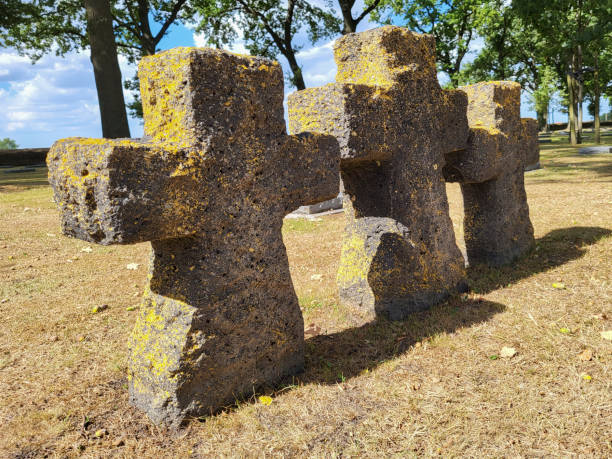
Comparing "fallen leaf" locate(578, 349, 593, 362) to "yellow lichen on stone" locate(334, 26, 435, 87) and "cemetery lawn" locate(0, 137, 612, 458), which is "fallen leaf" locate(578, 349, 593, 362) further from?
"yellow lichen on stone" locate(334, 26, 435, 87)

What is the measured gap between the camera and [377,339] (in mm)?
4062

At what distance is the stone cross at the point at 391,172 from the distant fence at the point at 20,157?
2431 centimetres

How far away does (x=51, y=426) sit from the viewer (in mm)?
3020

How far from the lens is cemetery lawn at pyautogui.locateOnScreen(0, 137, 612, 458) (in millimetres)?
2740

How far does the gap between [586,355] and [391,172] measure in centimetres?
226

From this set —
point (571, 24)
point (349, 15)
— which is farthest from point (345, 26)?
point (571, 24)

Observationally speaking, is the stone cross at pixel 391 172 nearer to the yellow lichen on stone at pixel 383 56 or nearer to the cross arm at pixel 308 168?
the yellow lichen on stone at pixel 383 56

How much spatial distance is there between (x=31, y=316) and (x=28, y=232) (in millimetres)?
4643

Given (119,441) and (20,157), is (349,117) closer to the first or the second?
(119,441)

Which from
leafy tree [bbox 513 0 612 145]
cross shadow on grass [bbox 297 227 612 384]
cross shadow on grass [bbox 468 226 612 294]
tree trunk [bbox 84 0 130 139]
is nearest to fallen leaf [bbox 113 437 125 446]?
cross shadow on grass [bbox 297 227 612 384]

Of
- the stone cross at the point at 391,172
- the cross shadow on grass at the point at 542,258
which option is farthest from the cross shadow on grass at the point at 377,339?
the cross shadow on grass at the point at 542,258

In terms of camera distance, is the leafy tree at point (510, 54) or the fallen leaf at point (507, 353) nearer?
the fallen leaf at point (507, 353)

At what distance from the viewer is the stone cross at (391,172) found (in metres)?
4.27

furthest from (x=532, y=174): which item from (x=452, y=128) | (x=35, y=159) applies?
(x=35, y=159)
